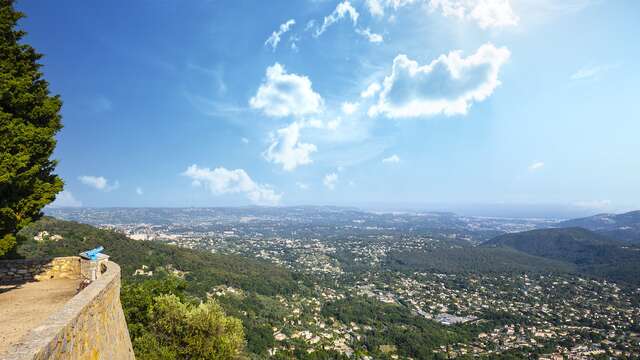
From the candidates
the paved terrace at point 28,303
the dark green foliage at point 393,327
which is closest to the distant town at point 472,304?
the dark green foliage at point 393,327

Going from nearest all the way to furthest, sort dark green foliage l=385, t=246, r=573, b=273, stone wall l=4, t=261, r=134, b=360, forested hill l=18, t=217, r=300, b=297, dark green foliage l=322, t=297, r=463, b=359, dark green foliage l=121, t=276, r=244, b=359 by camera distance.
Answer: stone wall l=4, t=261, r=134, b=360 < dark green foliage l=121, t=276, r=244, b=359 < forested hill l=18, t=217, r=300, b=297 < dark green foliage l=322, t=297, r=463, b=359 < dark green foliage l=385, t=246, r=573, b=273

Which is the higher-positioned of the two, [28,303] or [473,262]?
[28,303]

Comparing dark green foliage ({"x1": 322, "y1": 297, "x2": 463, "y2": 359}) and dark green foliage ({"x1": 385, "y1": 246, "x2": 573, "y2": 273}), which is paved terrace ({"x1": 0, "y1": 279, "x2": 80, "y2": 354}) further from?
dark green foliage ({"x1": 385, "y1": 246, "x2": 573, "y2": 273})

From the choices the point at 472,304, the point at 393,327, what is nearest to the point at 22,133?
the point at 393,327

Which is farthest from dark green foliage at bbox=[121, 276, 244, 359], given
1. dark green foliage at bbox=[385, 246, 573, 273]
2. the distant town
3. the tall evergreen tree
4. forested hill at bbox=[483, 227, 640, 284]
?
forested hill at bbox=[483, 227, 640, 284]

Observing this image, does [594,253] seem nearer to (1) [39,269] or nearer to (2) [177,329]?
(2) [177,329]
